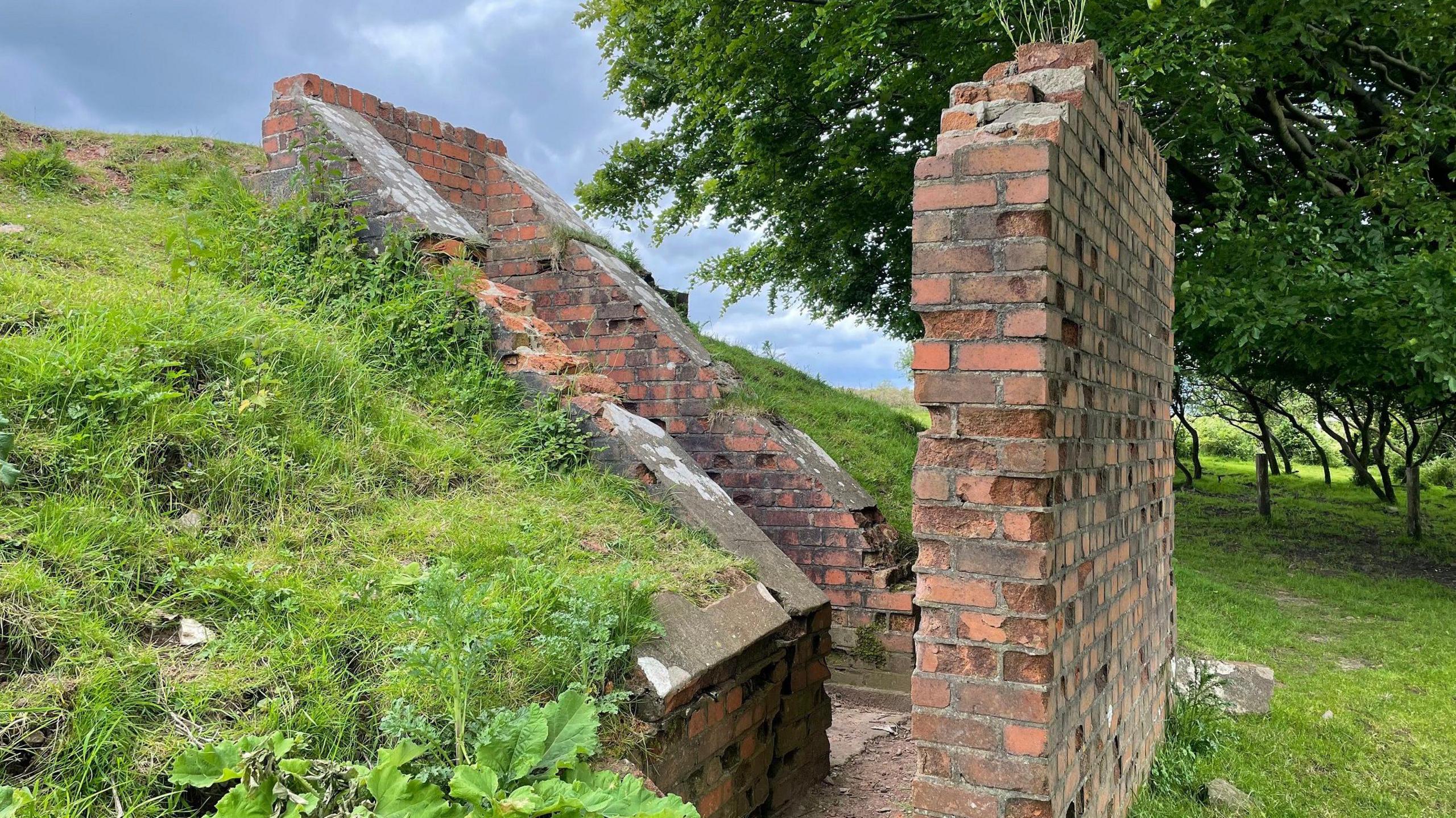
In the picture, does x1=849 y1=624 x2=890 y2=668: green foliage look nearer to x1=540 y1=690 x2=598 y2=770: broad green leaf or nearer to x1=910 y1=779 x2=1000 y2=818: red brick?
x1=910 y1=779 x2=1000 y2=818: red brick

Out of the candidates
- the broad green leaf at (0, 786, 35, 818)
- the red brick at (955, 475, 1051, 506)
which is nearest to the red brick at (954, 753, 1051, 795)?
the red brick at (955, 475, 1051, 506)

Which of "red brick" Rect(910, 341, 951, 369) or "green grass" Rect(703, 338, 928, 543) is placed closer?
"red brick" Rect(910, 341, 951, 369)

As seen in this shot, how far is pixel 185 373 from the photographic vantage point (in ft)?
10.6

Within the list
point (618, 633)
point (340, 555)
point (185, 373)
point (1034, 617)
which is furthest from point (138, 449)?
point (1034, 617)

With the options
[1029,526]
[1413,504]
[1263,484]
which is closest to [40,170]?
[1029,526]

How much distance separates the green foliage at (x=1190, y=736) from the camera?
157 inches

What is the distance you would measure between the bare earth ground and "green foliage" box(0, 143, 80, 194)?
6.13 metres

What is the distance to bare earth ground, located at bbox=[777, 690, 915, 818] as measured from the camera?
420 centimetres

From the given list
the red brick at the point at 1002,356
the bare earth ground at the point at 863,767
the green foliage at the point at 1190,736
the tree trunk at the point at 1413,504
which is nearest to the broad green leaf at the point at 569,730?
the red brick at the point at 1002,356

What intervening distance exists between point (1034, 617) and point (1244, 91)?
24.2 ft

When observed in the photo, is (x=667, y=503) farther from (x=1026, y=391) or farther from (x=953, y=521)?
(x=1026, y=391)

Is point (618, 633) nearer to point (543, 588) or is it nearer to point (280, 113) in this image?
point (543, 588)

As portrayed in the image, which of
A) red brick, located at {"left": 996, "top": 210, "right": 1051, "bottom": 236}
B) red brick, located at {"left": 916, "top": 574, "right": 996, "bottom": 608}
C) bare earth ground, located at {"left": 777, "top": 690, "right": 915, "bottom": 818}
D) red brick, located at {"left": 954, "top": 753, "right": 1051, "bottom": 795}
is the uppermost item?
red brick, located at {"left": 996, "top": 210, "right": 1051, "bottom": 236}

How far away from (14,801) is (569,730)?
1.16 meters
